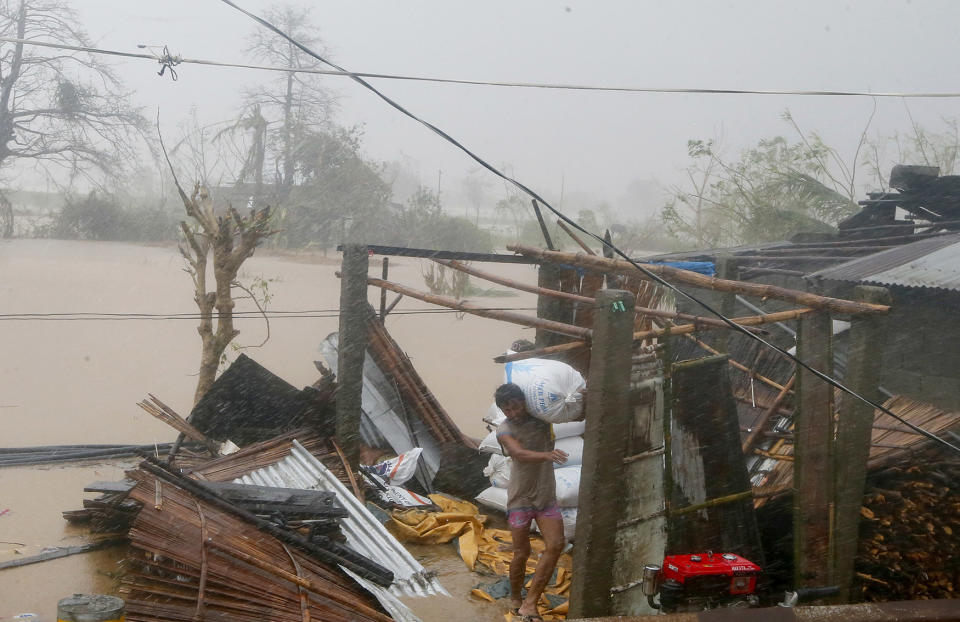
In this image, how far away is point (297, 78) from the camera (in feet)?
122

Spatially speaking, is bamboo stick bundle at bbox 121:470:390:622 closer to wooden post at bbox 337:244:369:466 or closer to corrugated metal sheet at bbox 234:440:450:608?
corrugated metal sheet at bbox 234:440:450:608

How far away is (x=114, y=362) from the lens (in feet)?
57.2

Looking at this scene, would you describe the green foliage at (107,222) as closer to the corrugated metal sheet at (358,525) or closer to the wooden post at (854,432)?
the corrugated metal sheet at (358,525)

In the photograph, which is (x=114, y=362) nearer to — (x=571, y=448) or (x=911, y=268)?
(x=571, y=448)

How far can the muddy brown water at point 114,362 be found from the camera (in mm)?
5535

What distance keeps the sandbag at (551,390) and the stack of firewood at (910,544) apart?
243 cm

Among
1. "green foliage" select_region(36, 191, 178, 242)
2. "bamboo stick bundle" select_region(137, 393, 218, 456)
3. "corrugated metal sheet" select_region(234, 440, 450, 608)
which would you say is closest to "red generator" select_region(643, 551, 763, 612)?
"corrugated metal sheet" select_region(234, 440, 450, 608)

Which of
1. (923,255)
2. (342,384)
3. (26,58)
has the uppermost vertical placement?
(26,58)

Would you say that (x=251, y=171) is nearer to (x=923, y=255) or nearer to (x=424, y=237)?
(x=424, y=237)

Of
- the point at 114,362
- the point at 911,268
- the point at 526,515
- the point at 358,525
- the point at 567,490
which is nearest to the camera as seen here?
the point at 526,515

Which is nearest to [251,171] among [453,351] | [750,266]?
[453,351]

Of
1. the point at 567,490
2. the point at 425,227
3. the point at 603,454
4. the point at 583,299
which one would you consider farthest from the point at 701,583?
the point at 425,227

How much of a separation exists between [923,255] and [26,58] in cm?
3034

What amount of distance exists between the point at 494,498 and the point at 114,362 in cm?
1360
